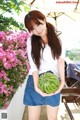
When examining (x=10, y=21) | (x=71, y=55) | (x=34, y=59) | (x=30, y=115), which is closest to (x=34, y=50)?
(x=34, y=59)

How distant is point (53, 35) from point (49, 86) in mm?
405

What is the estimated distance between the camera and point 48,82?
2252 mm

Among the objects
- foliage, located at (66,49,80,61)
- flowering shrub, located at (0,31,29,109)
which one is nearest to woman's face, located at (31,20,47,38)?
flowering shrub, located at (0,31,29,109)

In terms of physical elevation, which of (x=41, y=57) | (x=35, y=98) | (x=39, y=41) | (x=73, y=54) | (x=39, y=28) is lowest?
(x=73, y=54)

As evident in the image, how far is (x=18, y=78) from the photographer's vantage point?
117 inches

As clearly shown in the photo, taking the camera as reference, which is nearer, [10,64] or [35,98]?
[35,98]

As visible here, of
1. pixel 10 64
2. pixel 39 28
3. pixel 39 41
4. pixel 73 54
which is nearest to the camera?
pixel 39 28

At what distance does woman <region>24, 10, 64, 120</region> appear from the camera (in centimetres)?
212

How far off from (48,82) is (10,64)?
49 cm

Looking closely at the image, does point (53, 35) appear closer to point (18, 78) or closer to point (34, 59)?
point (34, 59)

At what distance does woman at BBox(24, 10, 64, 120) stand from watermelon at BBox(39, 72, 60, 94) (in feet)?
0.10

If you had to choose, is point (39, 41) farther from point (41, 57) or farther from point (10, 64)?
point (10, 64)

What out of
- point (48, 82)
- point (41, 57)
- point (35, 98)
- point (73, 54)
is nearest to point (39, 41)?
point (41, 57)

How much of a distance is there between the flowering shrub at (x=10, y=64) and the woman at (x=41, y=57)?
1.15 ft
